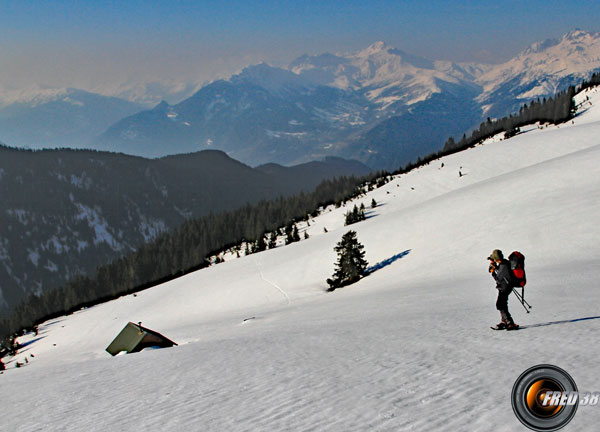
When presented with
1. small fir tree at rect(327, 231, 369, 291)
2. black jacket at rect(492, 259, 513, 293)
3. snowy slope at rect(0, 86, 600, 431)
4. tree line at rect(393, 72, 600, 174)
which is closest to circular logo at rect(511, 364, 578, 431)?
snowy slope at rect(0, 86, 600, 431)

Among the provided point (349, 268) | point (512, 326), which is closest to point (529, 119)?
point (349, 268)

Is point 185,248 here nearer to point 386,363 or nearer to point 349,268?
point 349,268

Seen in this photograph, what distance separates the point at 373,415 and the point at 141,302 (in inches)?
2026

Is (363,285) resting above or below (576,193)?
below

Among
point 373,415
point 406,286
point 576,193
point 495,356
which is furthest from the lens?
point 576,193

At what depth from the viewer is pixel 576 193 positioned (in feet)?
122

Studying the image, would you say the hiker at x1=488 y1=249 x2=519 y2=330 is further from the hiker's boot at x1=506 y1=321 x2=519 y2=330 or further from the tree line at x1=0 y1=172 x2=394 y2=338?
the tree line at x1=0 y1=172 x2=394 y2=338

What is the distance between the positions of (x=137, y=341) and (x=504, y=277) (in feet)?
66.2

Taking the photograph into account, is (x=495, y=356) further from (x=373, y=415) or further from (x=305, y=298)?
(x=305, y=298)

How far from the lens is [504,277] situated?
11.5 meters

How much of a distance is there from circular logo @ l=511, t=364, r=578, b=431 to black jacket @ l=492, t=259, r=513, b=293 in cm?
573

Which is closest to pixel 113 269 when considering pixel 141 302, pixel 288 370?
pixel 141 302

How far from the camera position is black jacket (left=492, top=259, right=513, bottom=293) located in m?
11.4

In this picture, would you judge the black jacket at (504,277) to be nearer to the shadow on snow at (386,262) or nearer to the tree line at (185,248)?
the shadow on snow at (386,262)
